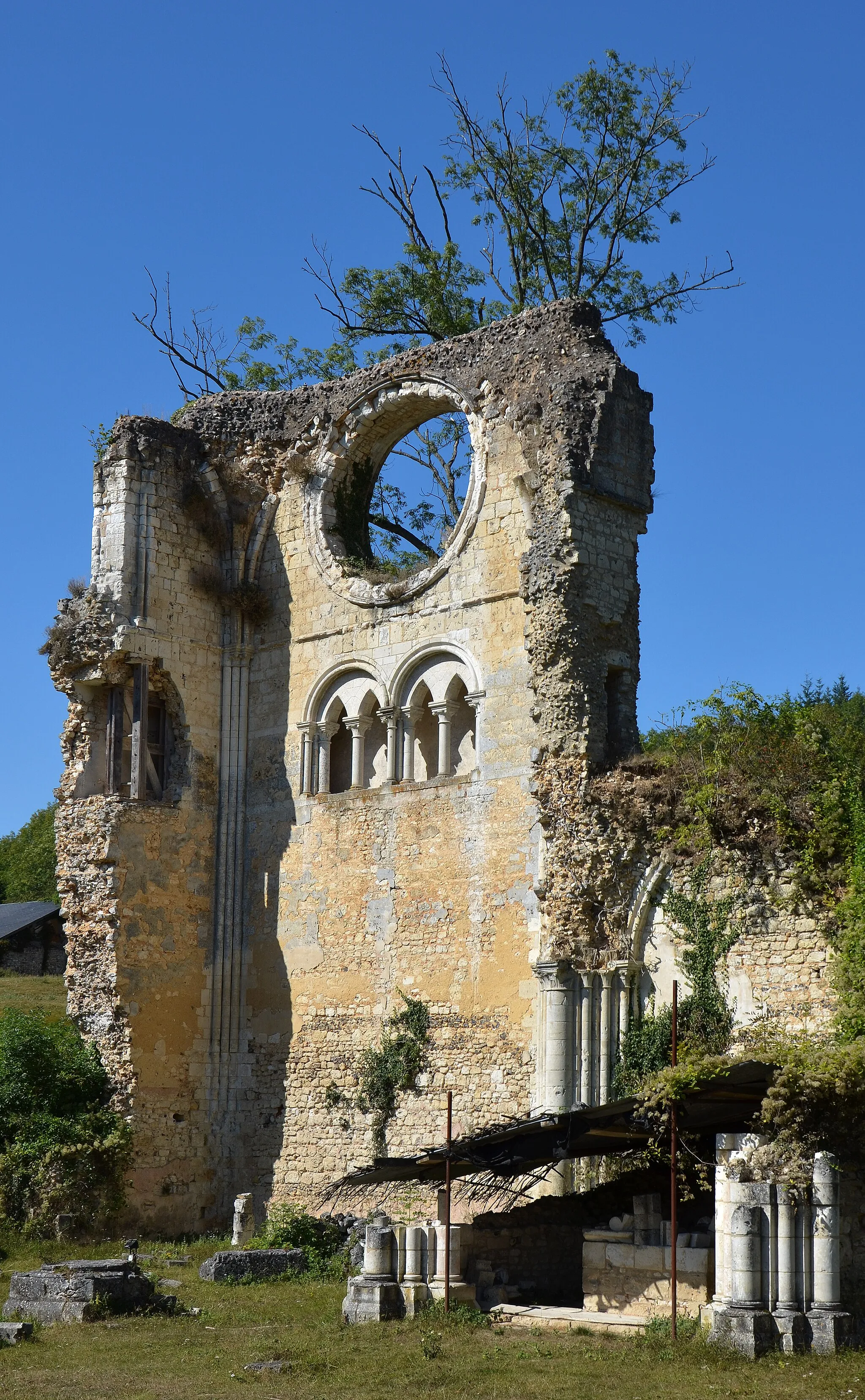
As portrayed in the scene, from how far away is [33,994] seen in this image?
103ft

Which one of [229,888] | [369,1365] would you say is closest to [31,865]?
[229,888]

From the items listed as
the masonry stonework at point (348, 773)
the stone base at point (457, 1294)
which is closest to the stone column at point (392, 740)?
the masonry stonework at point (348, 773)

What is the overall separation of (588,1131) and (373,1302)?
2.02 metres

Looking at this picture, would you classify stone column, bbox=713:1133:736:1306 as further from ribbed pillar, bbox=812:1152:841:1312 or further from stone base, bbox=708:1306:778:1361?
ribbed pillar, bbox=812:1152:841:1312

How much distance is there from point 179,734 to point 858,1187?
34.3ft

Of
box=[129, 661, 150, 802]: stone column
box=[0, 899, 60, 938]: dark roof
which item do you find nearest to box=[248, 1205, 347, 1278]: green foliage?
box=[129, 661, 150, 802]: stone column

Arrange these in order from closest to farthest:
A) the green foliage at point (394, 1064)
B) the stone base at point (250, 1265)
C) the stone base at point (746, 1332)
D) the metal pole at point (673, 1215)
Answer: the stone base at point (746, 1332) → the metal pole at point (673, 1215) → the stone base at point (250, 1265) → the green foliage at point (394, 1064)

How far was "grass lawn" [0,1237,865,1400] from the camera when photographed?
962cm

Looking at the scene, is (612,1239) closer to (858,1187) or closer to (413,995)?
(858,1187)

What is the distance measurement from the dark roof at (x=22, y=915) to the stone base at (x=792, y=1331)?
27.5 metres

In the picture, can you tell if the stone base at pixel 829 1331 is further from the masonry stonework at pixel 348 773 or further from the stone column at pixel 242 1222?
the stone column at pixel 242 1222

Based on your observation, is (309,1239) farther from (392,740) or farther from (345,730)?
(345,730)

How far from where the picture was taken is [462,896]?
16.5 meters

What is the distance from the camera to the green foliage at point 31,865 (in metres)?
52.2
